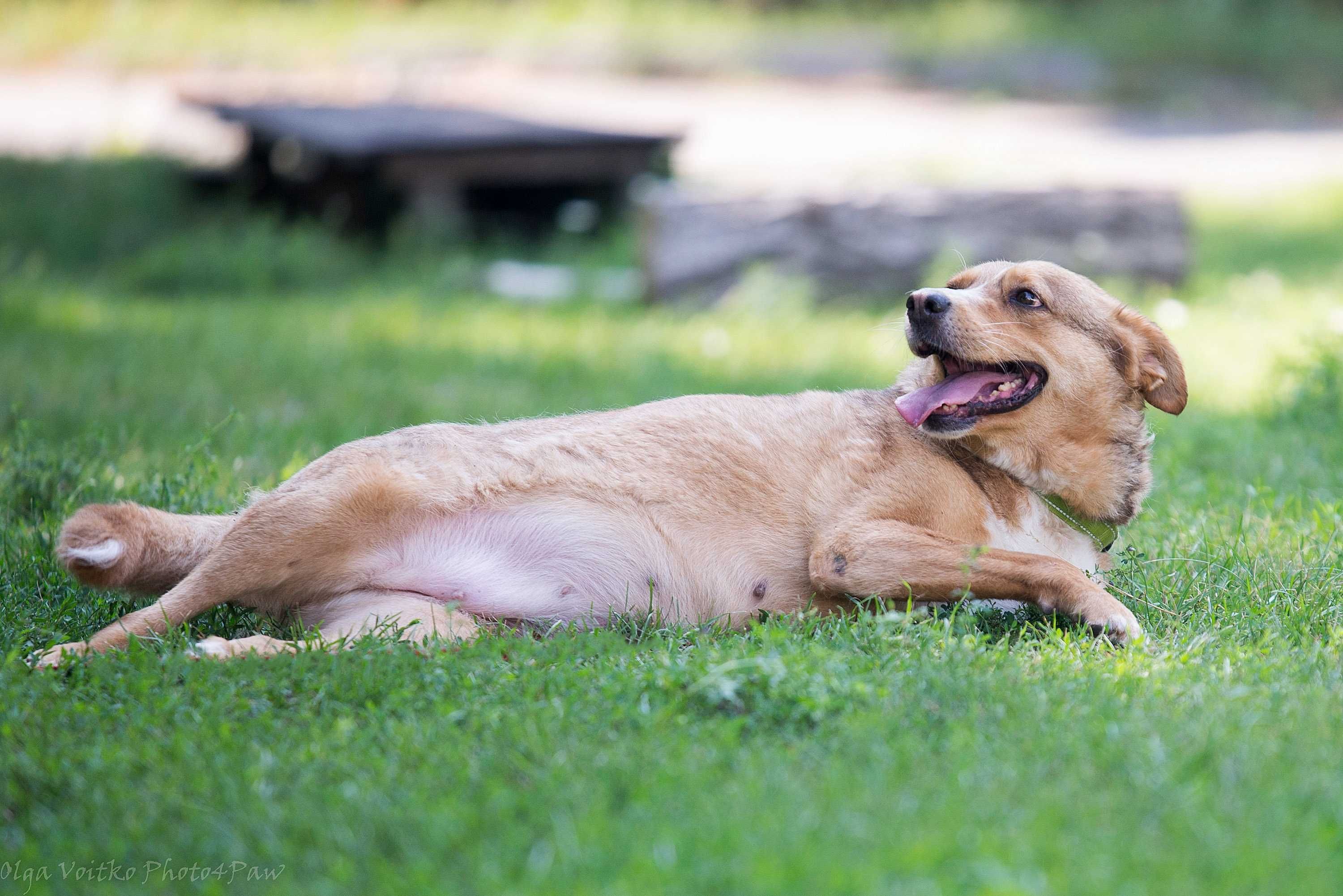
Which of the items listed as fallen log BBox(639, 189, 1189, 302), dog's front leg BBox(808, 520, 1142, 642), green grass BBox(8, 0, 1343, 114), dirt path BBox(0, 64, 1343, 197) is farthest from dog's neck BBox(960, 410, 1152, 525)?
green grass BBox(8, 0, 1343, 114)

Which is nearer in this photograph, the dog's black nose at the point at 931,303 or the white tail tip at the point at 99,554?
the white tail tip at the point at 99,554

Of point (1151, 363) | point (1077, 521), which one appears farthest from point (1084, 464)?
point (1151, 363)

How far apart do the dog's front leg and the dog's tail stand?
1.96 m

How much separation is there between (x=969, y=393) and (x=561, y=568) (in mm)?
1502

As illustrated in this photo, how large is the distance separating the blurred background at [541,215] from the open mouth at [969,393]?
917mm

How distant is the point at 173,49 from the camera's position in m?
18.7

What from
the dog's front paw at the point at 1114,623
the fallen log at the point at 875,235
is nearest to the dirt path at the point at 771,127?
the fallen log at the point at 875,235

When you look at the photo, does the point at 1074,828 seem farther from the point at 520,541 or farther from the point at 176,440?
the point at 176,440

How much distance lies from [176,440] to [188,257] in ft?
17.5

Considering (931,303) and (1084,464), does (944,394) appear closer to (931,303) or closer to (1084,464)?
(931,303)

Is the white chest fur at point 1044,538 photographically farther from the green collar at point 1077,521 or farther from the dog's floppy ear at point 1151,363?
the dog's floppy ear at point 1151,363

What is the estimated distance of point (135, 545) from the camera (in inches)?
167

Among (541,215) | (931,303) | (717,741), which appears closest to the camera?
(717,741)

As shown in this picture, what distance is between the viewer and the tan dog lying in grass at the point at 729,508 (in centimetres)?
402
